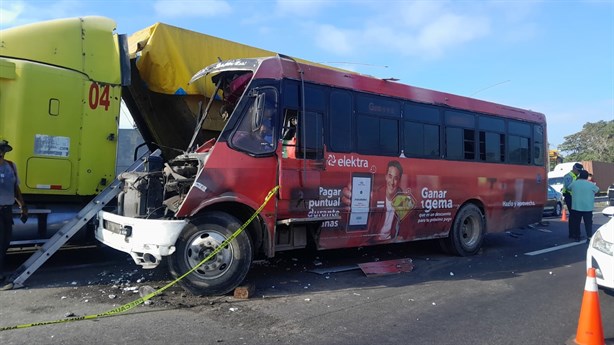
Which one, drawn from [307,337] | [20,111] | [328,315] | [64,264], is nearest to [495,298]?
[328,315]

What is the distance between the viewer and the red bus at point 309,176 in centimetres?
577

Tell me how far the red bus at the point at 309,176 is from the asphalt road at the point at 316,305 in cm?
57

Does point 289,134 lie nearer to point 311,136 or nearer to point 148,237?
point 311,136

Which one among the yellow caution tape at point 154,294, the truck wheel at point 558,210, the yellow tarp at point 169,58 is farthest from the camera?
the truck wheel at point 558,210

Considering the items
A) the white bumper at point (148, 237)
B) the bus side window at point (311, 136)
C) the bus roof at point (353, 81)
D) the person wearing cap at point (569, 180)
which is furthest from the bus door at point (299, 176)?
the person wearing cap at point (569, 180)

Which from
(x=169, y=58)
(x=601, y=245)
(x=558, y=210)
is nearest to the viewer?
(x=601, y=245)

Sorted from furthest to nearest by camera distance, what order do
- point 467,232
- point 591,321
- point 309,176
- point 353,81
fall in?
Answer: 1. point 467,232
2. point 353,81
3. point 309,176
4. point 591,321

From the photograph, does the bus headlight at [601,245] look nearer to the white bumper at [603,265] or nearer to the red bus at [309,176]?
the white bumper at [603,265]

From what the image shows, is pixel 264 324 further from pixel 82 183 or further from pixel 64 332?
pixel 82 183

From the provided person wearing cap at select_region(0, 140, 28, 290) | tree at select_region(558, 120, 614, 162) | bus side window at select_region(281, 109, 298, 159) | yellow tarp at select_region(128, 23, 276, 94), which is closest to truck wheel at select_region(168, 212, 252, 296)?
bus side window at select_region(281, 109, 298, 159)

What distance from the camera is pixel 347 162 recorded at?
7.06 metres

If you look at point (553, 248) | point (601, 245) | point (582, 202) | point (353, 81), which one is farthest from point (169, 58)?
point (582, 202)

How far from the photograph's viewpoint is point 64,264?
743cm

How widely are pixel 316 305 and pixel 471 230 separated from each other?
16.7ft
